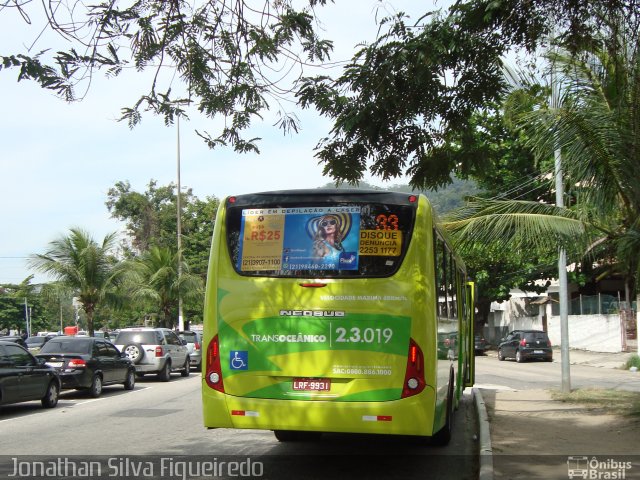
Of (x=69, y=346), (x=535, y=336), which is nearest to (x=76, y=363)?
(x=69, y=346)

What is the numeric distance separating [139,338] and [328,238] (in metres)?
17.3

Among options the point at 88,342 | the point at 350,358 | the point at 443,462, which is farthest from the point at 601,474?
the point at 88,342

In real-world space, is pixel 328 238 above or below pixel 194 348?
above

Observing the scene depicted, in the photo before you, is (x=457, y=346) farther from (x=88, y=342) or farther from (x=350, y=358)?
(x=88, y=342)

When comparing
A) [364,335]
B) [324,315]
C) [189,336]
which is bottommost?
[189,336]

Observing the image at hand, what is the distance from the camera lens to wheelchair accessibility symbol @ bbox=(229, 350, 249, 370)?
25.1ft

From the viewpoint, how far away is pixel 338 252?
25.2ft

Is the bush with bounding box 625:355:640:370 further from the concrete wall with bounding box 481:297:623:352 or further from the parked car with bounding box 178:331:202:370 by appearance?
the parked car with bounding box 178:331:202:370

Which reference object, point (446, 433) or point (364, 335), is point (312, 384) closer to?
point (364, 335)

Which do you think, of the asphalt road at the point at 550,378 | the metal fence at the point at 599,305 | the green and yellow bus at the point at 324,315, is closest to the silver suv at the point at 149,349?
the asphalt road at the point at 550,378

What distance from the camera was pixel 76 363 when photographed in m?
17.3

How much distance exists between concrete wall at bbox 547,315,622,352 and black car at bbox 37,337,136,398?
25209mm

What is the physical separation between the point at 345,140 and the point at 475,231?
5.58 metres

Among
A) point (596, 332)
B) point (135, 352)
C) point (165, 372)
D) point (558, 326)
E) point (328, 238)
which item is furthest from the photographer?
point (558, 326)
